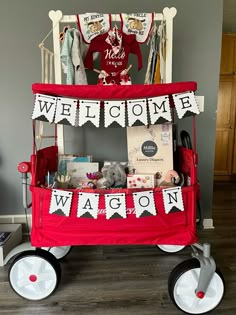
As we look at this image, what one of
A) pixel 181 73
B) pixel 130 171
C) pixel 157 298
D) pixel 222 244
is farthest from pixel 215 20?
pixel 157 298

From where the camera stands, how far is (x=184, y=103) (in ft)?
4.22

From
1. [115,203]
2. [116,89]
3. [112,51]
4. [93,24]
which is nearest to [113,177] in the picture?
[115,203]

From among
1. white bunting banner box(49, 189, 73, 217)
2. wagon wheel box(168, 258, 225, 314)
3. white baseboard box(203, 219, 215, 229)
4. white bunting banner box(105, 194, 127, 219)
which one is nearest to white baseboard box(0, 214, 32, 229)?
white bunting banner box(49, 189, 73, 217)

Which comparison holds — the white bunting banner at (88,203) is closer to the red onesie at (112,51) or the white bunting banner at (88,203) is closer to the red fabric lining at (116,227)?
the red fabric lining at (116,227)

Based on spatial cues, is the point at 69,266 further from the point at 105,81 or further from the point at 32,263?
the point at 105,81

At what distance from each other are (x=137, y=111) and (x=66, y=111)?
1.07ft

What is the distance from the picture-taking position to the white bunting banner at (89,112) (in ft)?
4.26

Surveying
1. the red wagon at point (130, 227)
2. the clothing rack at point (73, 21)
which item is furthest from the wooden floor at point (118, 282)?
the clothing rack at point (73, 21)

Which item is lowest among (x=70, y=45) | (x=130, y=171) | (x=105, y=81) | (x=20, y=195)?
(x=20, y=195)

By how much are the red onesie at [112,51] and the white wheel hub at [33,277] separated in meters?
1.19

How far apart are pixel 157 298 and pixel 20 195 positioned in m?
1.32

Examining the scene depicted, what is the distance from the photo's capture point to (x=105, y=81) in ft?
5.69

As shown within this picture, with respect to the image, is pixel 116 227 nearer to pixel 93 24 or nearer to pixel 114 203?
pixel 114 203

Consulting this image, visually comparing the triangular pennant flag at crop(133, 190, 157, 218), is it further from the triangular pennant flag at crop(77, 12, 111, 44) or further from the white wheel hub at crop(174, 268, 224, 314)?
the triangular pennant flag at crop(77, 12, 111, 44)
